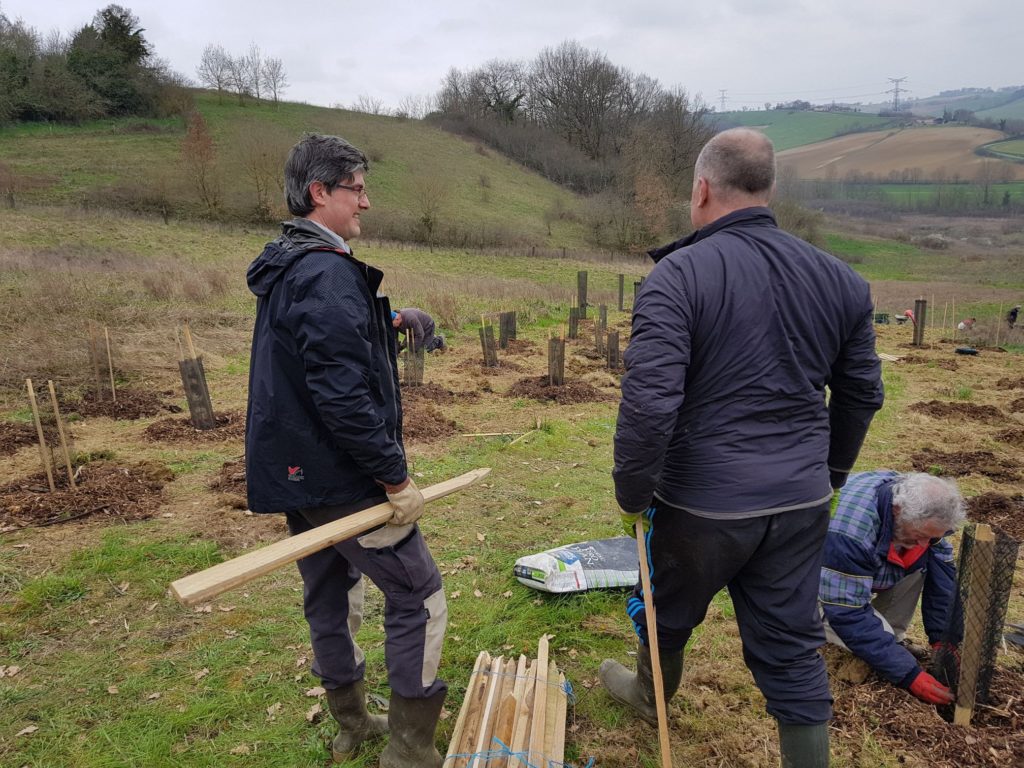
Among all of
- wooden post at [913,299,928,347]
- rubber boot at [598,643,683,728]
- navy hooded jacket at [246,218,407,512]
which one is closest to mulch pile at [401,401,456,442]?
rubber boot at [598,643,683,728]

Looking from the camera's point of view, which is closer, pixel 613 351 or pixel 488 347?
pixel 488 347

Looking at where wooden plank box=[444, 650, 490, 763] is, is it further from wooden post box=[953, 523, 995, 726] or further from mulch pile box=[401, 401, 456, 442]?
mulch pile box=[401, 401, 456, 442]

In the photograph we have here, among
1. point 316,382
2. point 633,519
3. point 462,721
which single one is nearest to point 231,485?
point 462,721

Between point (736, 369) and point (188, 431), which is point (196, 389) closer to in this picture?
point (188, 431)

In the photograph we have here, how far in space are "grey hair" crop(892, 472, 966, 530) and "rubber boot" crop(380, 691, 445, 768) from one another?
212 cm

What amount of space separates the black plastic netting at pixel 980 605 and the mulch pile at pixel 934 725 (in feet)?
0.36

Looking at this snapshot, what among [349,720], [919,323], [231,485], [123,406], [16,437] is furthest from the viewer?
[919,323]

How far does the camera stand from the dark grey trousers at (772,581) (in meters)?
2.00

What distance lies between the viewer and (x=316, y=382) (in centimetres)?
196

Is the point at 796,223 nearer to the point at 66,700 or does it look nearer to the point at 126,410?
the point at 126,410

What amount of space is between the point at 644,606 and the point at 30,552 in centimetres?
430

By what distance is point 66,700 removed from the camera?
2.95 meters

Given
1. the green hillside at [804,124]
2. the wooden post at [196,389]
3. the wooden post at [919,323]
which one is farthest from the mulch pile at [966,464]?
the green hillside at [804,124]

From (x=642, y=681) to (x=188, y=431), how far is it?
19.8 feet
